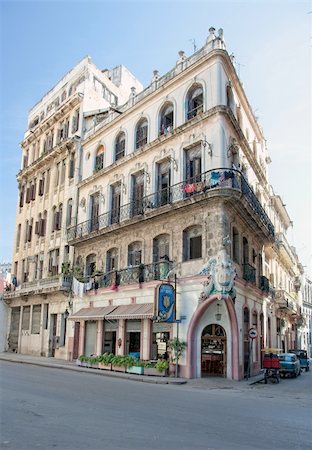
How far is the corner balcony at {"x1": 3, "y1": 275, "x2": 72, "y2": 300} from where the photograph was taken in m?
28.8

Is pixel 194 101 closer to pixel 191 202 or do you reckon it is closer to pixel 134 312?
pixel 191 202

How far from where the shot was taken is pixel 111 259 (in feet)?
87.2

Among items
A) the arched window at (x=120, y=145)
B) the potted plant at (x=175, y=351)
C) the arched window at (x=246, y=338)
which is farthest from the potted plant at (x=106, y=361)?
the arched window at (x=120, y=145)

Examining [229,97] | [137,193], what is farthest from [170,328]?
[229,97]

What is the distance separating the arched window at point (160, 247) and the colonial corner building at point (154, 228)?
6 cm

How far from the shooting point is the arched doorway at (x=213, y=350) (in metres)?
20.1

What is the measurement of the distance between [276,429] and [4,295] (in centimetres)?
3255

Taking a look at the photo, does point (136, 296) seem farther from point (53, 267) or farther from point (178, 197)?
point (53, 267)

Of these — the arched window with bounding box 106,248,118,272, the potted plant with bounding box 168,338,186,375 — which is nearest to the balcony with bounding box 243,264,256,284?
the potted plant with bounding box 168,338,186,375

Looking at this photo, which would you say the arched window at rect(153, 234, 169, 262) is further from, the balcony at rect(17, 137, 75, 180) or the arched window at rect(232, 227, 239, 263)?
the balcony at rect(17, 137, 75, 180)

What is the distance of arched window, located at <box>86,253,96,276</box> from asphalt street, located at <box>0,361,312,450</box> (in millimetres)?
14901

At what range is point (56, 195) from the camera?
33.6 metres

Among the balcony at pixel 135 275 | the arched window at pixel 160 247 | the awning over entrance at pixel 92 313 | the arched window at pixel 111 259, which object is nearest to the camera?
the balcony at pixel 135 275

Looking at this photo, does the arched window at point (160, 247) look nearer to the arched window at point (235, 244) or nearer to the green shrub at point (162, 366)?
the arched window at point (235, 244)
